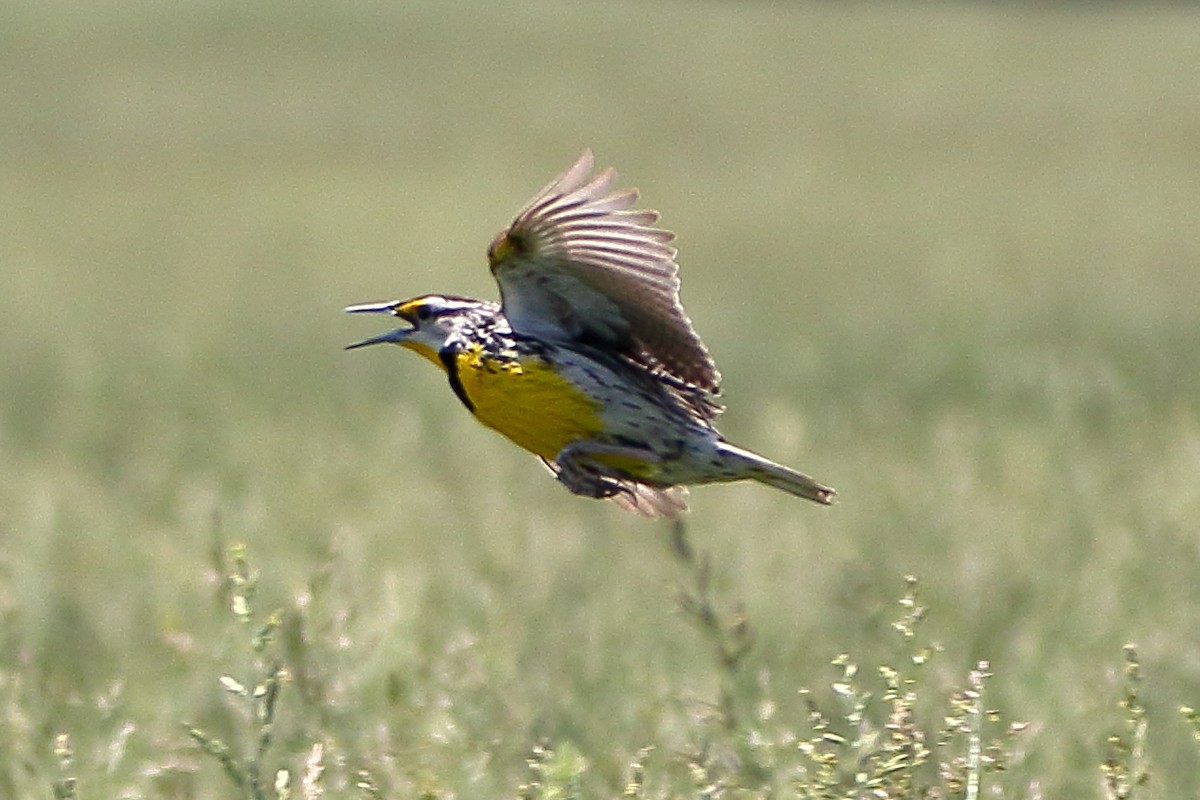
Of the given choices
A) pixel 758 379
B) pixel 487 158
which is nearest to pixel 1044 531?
pixel 758 379

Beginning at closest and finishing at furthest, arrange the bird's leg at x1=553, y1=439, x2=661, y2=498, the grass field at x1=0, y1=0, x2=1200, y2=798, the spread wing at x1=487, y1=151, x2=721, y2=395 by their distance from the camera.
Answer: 1. the bird's leg at x1=553, y1=439, x2=661, y2=498
2. the grass field at x1=0, y1=0, x2=1200, y2=798
3. the spread wing at x1=487, y1=151, x2=721, y2=395

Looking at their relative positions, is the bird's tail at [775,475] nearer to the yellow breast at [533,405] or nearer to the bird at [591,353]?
the bird at [591,353]

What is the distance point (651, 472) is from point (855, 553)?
5.87ft

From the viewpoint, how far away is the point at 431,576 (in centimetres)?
567

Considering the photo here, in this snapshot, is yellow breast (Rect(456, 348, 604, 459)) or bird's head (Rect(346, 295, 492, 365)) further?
bird's head (Rect(346, 295, 492, 365))

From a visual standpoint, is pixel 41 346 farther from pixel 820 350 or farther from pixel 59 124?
pixel 59 124

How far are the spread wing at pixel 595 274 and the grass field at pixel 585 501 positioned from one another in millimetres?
464

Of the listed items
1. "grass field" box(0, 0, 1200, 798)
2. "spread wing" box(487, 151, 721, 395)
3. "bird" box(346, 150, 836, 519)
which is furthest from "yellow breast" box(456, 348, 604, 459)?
"grass field" box(0, 0, 1200, 798)

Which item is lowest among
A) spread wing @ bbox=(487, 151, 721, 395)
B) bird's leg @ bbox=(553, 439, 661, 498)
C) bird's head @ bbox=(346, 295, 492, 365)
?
bird's leg @ bbox=(553, 439, 661, 498)

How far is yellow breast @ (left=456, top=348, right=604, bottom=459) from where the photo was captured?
3.89m

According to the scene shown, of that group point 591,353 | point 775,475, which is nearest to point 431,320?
point 591,353

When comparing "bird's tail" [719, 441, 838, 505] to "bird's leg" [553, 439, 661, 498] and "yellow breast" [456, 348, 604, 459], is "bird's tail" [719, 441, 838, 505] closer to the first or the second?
"bird's leg" [553, 439, 661, 498]

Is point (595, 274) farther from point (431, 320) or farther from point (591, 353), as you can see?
point (431, 320)

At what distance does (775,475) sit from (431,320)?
2.44 ft
